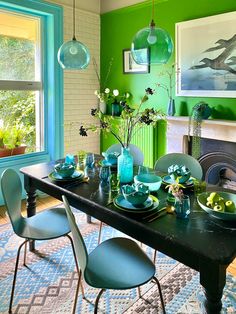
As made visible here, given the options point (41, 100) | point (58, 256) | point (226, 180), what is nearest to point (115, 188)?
point (58, 256)

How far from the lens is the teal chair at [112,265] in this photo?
1414mm

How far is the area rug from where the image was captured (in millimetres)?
1887

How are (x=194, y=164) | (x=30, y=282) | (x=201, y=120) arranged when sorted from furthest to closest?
(x=201, y=120) < (x=194, y=164) < (x=30, y=282)

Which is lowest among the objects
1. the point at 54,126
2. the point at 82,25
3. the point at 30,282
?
the point at 30,282

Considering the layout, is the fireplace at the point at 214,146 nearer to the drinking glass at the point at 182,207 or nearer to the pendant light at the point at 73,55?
the pendant light at the point at 73,55

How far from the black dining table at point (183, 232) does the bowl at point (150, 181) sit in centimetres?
5

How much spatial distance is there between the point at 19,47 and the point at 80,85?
0.96 m

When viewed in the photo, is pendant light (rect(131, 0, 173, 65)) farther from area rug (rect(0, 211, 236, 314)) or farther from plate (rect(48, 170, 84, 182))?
area rug (rect(0, 211, 236, 314))

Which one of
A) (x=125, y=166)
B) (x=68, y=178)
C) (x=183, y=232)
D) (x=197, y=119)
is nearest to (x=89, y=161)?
(x=68, y=178)

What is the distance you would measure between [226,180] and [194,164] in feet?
3.86

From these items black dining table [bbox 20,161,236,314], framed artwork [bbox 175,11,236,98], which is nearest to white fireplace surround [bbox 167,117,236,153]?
framed artwork [bbox 175,11,236,98]

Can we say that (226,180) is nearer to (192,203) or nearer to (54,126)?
(192,203)

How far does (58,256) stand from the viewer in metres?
2.48

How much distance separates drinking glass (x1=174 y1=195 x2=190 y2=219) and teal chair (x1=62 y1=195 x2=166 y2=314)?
13.1 inches
